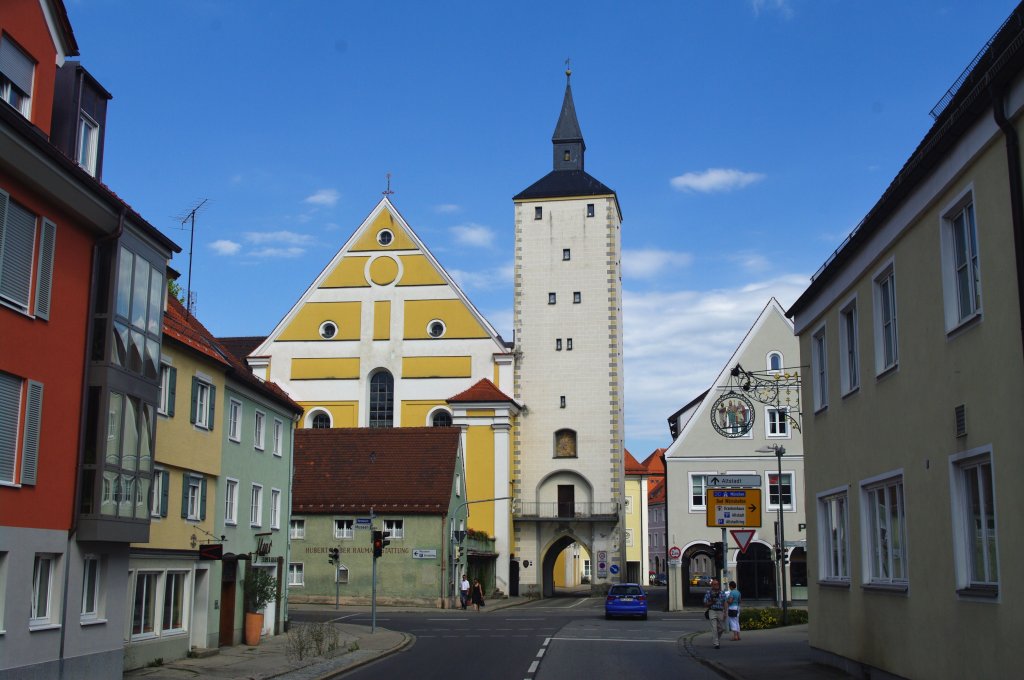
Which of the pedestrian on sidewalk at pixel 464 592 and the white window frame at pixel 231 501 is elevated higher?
the white window frame at pixel 231 501

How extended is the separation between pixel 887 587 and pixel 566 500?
149ft

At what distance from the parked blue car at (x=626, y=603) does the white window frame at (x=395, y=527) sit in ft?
37.1

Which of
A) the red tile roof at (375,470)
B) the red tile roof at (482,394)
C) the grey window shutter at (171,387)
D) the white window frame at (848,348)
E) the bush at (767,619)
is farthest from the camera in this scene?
the red tile roof at (482,394)

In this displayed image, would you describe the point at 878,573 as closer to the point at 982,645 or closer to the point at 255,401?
the point at 982,645

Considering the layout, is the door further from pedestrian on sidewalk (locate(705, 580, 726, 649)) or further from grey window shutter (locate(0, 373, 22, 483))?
grey window shutter (locate(0, 373, 22, 483))

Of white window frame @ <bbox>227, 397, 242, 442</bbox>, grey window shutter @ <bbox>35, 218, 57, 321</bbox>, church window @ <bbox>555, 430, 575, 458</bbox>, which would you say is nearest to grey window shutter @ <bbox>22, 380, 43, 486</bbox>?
grey window shutter @ <bbox>35, 218, 57, 321</bbox>

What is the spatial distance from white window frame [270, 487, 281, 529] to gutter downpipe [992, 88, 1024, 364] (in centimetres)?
2434

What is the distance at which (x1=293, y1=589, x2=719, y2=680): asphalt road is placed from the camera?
20.9m

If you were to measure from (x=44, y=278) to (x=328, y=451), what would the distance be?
36.8m

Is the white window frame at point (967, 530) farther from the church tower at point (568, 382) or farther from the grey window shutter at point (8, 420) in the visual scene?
the church tower at point (568, 382)

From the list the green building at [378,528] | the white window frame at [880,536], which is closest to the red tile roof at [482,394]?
the green building at [378,528]

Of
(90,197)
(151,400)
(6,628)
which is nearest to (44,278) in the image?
(90,197)

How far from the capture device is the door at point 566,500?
61.2 metres

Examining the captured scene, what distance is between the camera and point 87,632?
1695 cm
